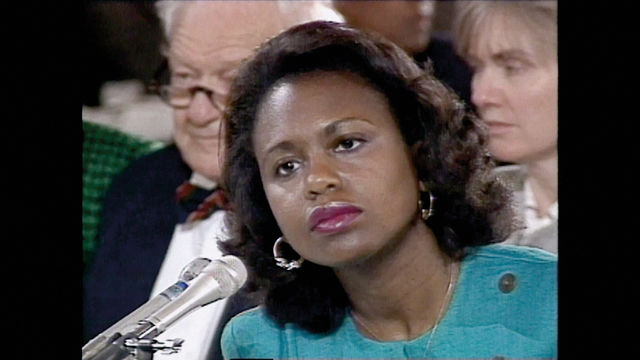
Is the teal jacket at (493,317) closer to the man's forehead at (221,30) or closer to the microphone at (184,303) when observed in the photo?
the microphone at (184,303)

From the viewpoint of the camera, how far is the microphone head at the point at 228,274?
1489 millimetres

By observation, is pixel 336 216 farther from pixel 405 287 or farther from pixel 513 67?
pixel 513 67

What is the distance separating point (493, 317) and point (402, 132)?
35 centimetres

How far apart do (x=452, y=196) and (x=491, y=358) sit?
28 centimetres

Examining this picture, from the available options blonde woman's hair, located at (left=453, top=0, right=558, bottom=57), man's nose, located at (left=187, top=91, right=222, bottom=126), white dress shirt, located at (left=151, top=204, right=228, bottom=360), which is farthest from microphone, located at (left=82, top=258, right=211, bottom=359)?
blonde woman's hair, located at (left=453, top=0, right=558, bottom=57)

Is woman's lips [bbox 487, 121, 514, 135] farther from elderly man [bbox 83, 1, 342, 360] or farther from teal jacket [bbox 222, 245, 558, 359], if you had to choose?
elderly man [bbox 83, 1, 342, 360]

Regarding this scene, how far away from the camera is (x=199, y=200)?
1.87 metres

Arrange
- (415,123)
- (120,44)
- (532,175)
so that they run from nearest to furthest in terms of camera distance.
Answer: (415,123) → (532,175) → (120,44)

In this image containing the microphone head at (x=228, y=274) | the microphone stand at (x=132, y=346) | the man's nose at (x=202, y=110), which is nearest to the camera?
the microphone stand at (x=132, y=346)

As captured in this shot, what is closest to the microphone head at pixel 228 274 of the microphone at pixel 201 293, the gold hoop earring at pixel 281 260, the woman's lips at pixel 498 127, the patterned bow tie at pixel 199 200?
the microphone at pixel 201 293

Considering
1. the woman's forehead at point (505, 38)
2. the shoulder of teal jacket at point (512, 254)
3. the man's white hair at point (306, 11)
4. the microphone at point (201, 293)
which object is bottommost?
the shoulder of teal jacket at point (512, 254)
